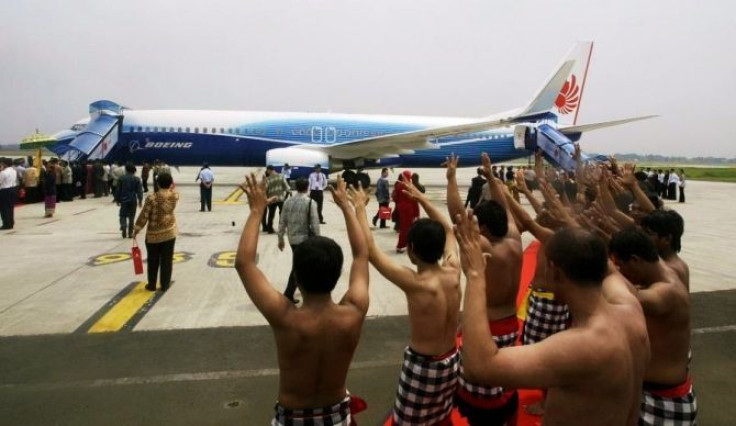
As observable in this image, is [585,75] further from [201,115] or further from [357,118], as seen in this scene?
[201,115]

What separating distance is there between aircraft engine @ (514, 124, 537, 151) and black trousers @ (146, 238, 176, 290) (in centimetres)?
1894

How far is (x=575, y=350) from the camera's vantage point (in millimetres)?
1894

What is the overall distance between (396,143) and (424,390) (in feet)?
70.4

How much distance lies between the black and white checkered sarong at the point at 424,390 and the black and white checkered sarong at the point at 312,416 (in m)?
0.57

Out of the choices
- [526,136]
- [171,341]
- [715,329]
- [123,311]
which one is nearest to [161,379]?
[171,341]

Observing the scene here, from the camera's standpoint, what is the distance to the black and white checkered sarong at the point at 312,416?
2.42 meters

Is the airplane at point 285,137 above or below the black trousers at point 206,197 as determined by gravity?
above

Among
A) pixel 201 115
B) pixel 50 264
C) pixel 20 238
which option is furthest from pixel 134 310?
pixel 201 115

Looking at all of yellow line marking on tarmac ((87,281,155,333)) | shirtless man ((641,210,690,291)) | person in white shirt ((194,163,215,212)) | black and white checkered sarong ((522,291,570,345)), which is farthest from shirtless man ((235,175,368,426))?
person in white shirt ((194,163,215,212))

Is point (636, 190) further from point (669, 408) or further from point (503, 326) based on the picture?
point (669, 408)

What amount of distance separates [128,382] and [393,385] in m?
2.37

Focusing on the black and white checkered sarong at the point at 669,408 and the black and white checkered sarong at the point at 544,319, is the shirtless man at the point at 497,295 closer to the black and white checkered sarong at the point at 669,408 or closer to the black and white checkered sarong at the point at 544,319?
the black and white checkered sarong at the point at 544,319

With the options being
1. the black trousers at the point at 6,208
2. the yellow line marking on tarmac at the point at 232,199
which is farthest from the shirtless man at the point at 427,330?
the yellow line marking on tarmac at the point at 232,199

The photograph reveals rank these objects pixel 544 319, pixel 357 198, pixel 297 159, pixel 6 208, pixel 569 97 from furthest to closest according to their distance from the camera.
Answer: pixel 569 97
pixel 297 159
pixel 6 208
pixel 544 319
pixel 357 198
